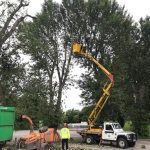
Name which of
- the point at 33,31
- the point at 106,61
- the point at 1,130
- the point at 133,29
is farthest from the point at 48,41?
the point at 1,130

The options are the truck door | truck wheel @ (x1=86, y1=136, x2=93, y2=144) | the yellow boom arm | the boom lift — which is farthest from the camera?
the yellow boom arm

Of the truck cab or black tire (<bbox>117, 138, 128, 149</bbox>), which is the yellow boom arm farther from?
black tire (<bbox>117, 138, 128, 149</bbox>)

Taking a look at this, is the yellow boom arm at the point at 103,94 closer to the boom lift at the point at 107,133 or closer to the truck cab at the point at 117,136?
the boom lift at the point at 107,133

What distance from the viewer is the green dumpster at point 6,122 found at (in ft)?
67.9

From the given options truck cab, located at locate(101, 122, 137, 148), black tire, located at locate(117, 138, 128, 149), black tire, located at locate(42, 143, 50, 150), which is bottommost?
black tire, located at locate(42, 143, 50, 150)

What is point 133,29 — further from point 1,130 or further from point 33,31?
point 1,130

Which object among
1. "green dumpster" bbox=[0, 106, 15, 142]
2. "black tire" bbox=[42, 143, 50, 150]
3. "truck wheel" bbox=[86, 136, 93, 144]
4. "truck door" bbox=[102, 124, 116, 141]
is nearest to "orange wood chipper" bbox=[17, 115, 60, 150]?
"black tire" bbox=[42, 143, 50, 150]

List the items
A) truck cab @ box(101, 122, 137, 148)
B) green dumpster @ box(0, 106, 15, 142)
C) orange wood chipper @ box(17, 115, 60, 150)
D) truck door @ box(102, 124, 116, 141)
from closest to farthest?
1. green dumpster @ box(0, 106, 15, 142)
2. orange wood chipper @ box(17, 115, 60, 150)
3. truck cab @ box(101, 122, 137, 148)
4. truck door @ box(102, 124, 116, 141)

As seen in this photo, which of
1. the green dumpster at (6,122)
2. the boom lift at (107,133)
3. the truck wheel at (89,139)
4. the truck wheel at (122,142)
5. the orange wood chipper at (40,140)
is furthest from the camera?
the truck wheel at (89,139)

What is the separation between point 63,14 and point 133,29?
7.84 meters

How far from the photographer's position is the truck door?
29878 millimetres

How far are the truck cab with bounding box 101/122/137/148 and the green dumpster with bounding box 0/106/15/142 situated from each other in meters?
10.4

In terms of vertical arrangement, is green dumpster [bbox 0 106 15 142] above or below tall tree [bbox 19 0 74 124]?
below

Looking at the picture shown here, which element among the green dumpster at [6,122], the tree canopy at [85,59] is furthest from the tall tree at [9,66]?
the green dumpster at [6,122]
